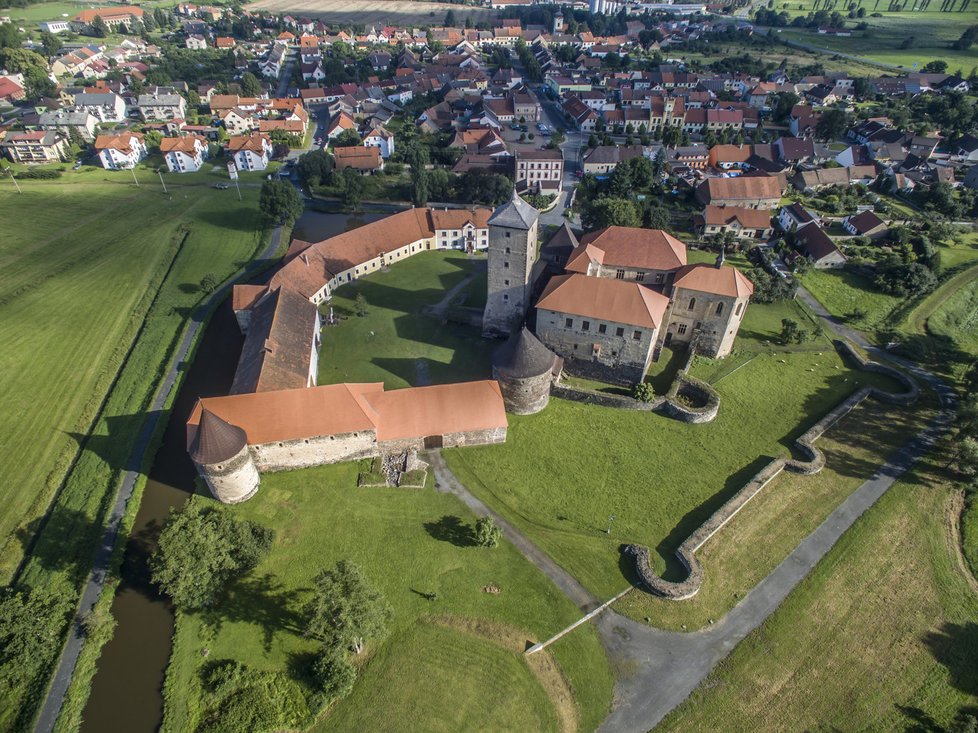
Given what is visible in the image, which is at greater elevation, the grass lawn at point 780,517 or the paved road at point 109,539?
the grass lawn at point 780,517

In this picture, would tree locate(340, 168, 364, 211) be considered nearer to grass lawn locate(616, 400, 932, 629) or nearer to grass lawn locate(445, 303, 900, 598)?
grass lawn locate(445, 303, 900, 598)

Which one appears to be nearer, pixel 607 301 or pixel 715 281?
pixel 607 301

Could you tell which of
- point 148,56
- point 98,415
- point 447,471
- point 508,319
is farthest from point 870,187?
point 148,56

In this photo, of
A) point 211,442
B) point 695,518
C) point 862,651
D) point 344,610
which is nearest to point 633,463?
point 695,518

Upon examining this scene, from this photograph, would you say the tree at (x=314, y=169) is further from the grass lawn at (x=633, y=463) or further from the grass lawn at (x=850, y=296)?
the grass lawn at (x=850, y=296)

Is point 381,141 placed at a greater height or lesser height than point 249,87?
lesser

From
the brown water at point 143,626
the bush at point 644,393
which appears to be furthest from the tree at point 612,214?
the brown water at point 143,626

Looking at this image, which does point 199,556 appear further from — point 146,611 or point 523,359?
point 523,359
